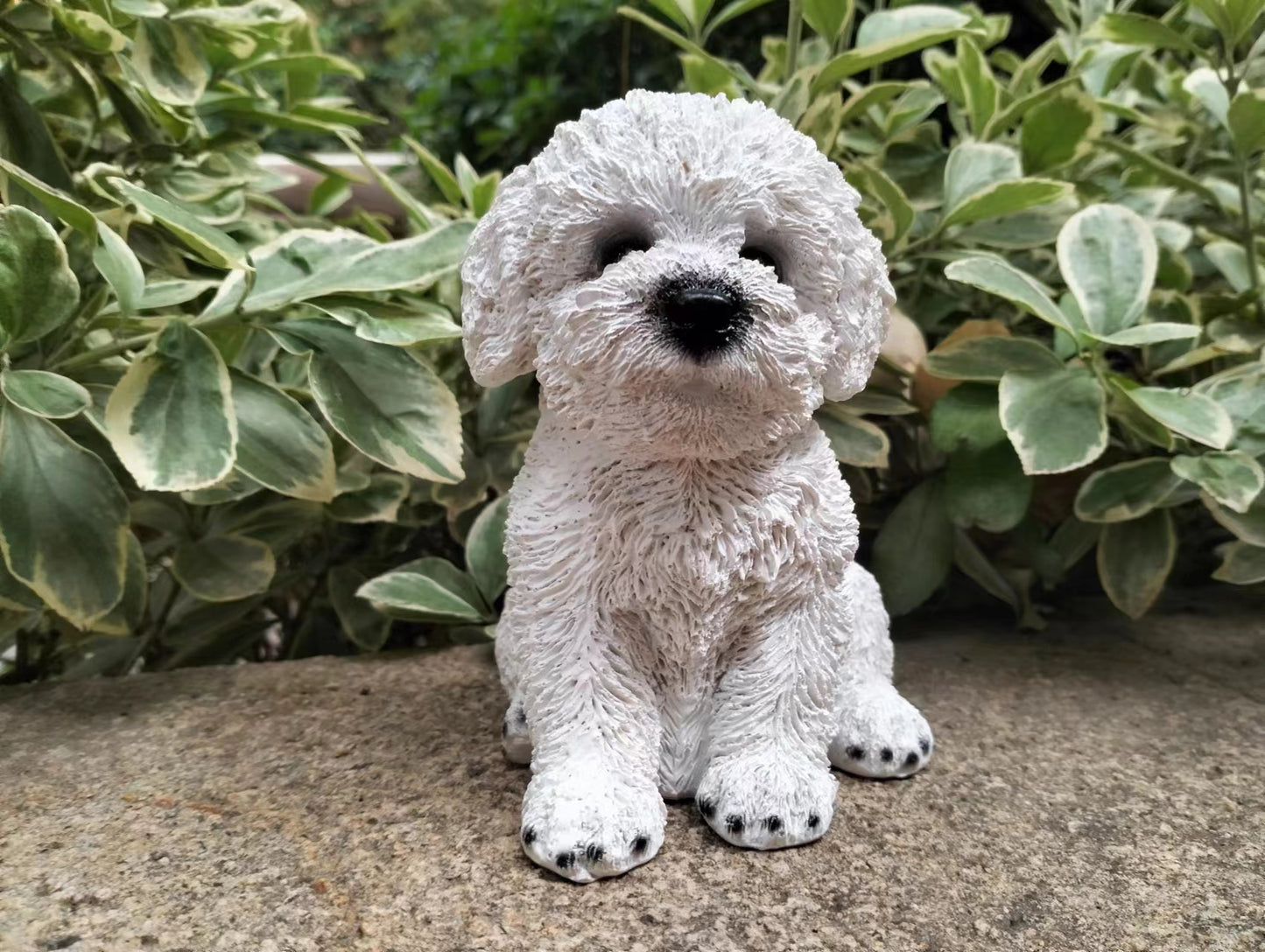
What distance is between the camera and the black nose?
2.99ft

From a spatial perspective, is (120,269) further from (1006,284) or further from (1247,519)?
(1247,519)

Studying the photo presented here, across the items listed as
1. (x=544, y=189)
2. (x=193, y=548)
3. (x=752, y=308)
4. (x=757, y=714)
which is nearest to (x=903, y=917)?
(x=757, y=714)

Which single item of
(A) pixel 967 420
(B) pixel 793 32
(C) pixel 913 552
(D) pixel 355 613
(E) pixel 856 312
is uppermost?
(B) pixel 793 32

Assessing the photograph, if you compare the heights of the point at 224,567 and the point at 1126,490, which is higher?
the point at 1126,490

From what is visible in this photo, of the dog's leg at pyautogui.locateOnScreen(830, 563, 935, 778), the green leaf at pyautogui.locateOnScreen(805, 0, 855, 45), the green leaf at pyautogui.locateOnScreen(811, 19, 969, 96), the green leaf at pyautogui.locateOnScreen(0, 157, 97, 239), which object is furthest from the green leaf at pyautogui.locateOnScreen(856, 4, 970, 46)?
the green leaf at pyautogui.locateOnScreen(0, 157, 97, 239)

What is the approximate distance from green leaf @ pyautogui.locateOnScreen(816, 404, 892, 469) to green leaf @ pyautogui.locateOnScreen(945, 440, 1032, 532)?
0.13 meters

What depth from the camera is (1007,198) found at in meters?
1.52

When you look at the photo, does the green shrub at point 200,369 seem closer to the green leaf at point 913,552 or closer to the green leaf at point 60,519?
the green leaf at point 60,519

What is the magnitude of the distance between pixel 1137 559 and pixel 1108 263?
0.46m

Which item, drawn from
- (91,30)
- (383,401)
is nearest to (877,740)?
(383,401)

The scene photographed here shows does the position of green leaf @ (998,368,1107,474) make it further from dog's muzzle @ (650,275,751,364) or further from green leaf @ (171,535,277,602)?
green leaf @ (171,535,277,602)

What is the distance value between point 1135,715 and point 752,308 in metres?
0.93

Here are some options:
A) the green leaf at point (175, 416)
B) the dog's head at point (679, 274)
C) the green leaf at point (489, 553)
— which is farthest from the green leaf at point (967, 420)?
the green leaf at point (175, 416)

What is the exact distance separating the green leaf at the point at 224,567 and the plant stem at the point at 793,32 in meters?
1.12
